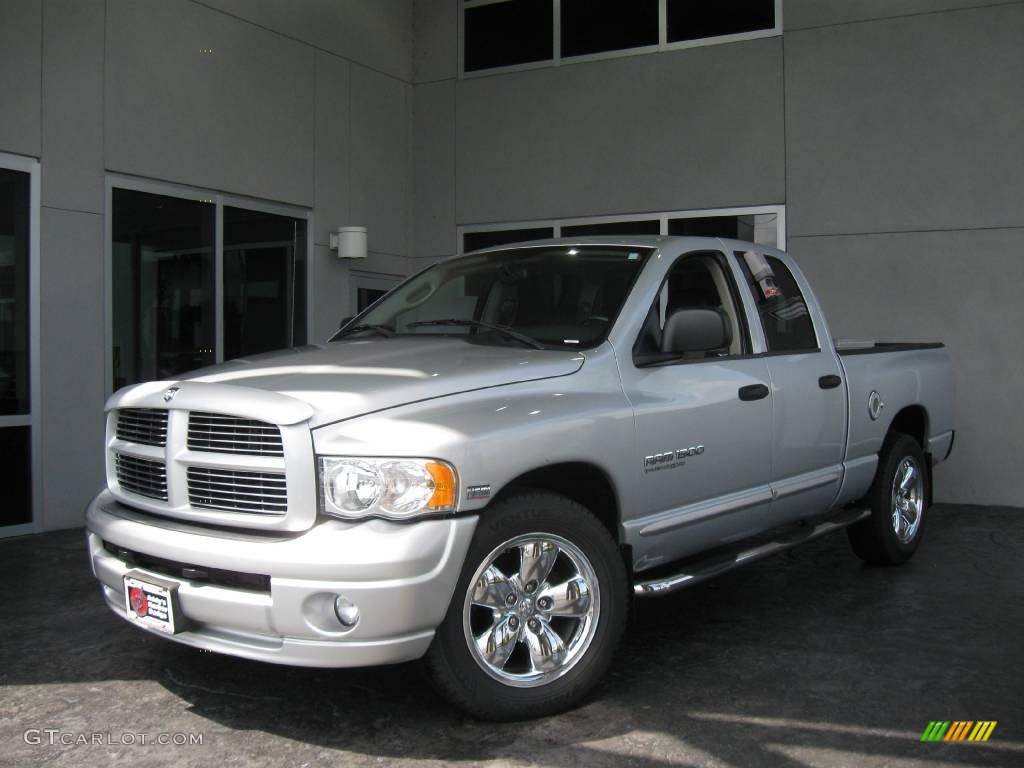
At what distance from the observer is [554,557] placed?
144 inches

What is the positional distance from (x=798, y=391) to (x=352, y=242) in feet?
19.7

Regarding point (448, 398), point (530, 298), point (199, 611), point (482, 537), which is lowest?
point (199, 611)

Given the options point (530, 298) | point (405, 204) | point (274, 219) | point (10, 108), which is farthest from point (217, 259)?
point (530, 298)

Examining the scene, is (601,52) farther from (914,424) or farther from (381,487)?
(381,487)

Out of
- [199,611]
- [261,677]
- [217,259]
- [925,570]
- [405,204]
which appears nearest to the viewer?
[199,611]

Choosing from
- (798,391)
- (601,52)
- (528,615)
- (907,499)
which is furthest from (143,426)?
(601,52)

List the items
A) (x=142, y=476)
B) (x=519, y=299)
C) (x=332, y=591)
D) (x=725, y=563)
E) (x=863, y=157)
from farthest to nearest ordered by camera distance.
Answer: (x=863, y=157) < (x=519, y=299) < (x=725, y=563) < (x=142, y=476) < (x=332, y=591)

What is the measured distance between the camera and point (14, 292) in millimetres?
7344

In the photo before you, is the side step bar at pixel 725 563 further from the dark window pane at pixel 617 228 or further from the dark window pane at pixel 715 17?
the dark window pane at pixel 715 17

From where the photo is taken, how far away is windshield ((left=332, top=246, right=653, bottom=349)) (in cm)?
429

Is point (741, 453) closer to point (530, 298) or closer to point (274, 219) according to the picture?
point (530, 298)

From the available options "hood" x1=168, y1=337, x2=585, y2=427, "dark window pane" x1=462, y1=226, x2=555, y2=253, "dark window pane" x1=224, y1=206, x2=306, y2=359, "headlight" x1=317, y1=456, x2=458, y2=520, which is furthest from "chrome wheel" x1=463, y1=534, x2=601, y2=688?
"dark window pane" x1=462, y1=226, x2=555, y2=253

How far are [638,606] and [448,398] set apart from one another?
2485mm

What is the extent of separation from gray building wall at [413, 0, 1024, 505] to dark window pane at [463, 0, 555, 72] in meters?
0.41
